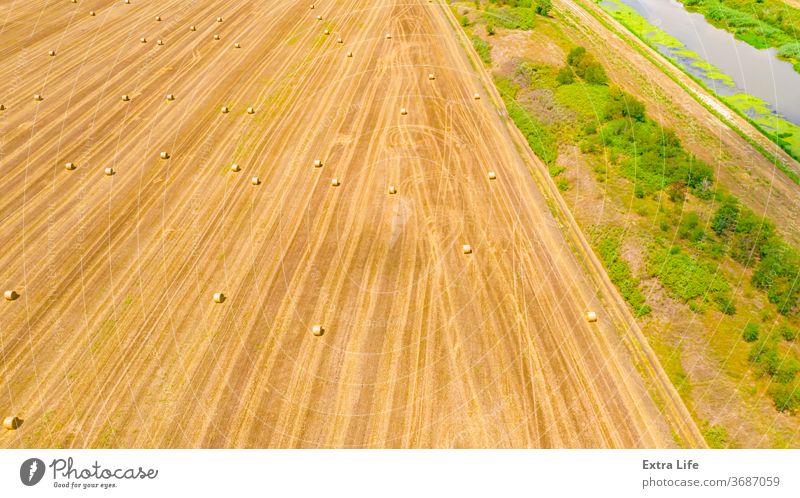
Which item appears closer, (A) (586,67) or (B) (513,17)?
(A) (586,67)

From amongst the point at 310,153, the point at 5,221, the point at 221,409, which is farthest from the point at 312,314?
the point at 5,221

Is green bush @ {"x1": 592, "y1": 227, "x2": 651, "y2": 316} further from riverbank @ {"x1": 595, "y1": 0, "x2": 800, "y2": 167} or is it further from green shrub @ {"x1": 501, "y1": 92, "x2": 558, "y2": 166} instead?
riverbank @ {"x1": 595, "y1": 0, "x2": 800, "y2": 167}

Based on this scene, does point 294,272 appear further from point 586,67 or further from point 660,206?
point 586,67

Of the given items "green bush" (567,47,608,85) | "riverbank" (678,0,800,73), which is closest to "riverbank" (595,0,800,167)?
"riverbank" (678,0,800,73)

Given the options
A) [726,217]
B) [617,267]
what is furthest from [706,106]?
[617,267]

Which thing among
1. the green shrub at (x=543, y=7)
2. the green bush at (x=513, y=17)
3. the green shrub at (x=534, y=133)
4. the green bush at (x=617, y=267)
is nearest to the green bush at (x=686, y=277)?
the green bush at (x=617, y=267)
